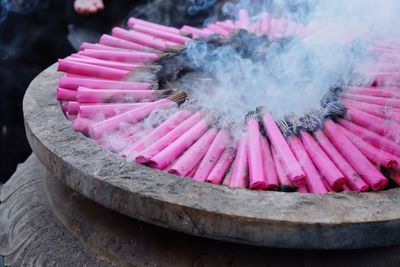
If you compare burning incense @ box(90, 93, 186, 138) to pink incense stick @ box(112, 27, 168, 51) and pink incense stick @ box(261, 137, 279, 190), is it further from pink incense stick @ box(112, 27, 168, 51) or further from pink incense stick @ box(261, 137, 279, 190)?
pink incense stick @ box(112, 27, 168, 51)

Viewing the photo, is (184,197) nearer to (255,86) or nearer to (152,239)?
(152,239)

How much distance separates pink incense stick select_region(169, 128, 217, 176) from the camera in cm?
225

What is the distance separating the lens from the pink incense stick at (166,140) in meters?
2.24

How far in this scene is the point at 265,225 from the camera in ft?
6.11

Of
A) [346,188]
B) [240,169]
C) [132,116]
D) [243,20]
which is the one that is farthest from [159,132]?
[243,20]

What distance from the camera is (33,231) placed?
2.54 metres

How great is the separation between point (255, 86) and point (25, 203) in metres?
1.48

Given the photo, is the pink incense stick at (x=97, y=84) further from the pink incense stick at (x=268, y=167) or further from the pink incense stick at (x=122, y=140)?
the pink incense stick at (x=268, y=167)

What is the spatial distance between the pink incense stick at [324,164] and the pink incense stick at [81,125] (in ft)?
3.58

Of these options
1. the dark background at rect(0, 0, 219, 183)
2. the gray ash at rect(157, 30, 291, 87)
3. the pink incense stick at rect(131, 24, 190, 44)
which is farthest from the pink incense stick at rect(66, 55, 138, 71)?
the dark background at rect(0, 0, 219, 183)

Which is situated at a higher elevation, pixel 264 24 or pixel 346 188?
pixel 264 24

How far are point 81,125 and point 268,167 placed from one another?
97cm

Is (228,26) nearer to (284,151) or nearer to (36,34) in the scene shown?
(284,151)

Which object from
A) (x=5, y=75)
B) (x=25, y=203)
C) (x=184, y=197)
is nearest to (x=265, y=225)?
(x=184, y=197)
